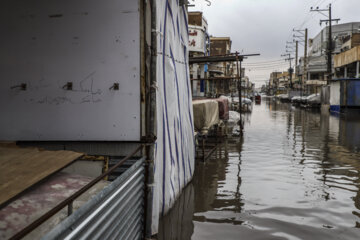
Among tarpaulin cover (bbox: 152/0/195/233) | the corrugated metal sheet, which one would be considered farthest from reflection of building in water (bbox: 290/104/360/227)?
the corrugated metal sheet

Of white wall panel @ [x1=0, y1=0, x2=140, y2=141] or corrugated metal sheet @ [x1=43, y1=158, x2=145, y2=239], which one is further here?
white wall panel @ [x1=0, y1=0, x2=140, y2=141]

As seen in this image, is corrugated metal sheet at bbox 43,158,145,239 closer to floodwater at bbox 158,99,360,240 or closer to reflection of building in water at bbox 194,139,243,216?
floodwater at bbox 158,99,360,240

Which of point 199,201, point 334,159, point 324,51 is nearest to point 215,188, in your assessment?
point 199,201

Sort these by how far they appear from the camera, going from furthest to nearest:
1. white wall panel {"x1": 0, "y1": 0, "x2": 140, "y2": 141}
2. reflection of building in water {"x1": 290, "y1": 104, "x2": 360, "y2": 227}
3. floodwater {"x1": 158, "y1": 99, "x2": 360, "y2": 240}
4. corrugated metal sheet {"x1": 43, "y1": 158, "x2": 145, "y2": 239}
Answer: reflection of building in water {"x1": 290, "y1": 104, "x2": 360, "y2": 227} < floodwater {"x1": 158, "y1": 99, "x2": 360, "y2": 240} < white wall panel {"x1": 0, "y1": 0, "x2": 140, "y2": 141} < corrugated metal sheet {"x1": 43, "y1": 158, "x2": 145, "y2": 239}

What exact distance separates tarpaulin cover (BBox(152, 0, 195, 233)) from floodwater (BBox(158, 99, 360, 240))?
1.76 feet

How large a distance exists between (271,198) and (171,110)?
3065 mm

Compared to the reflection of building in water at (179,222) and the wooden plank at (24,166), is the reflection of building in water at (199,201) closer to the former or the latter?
the reflection of building in water at (179,222)

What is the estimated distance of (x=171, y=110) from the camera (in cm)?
536

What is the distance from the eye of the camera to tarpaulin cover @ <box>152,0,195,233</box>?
175 inches

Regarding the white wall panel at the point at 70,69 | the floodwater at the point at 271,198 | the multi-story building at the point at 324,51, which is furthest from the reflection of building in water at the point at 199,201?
the multi-story building at the point at 324,51

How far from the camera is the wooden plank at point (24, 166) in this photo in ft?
9.95

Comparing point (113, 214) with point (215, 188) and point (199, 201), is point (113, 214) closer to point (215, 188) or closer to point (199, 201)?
point (199, 201)

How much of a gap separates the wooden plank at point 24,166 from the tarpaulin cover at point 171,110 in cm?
125

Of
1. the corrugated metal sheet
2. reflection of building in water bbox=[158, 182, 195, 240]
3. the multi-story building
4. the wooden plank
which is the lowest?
reflection of building in water bbox=[158, 182, 195, 240]
